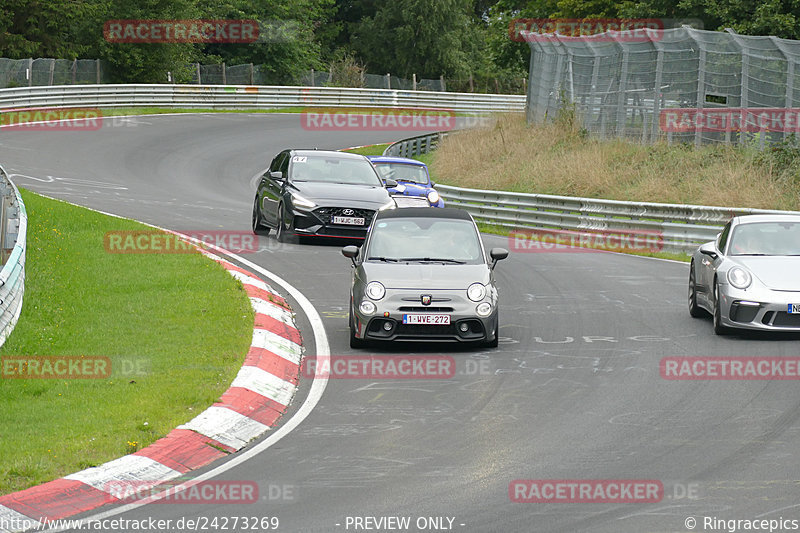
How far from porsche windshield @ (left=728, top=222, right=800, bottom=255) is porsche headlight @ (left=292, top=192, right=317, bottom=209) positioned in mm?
8096

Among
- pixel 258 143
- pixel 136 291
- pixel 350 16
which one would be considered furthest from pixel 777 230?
pixel 350 16

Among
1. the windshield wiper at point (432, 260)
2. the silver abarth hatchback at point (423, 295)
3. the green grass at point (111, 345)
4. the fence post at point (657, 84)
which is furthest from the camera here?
the fence post at point (657, 84)

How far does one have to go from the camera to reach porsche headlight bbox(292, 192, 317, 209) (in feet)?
66.2

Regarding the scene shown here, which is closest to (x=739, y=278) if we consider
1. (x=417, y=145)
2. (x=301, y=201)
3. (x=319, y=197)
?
(x=319, y=197)

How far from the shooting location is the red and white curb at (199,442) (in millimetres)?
7141

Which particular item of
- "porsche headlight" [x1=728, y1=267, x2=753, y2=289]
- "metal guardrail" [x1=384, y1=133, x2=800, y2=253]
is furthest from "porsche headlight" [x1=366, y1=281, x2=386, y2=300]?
"metal guardrail" [x1=384, y1=133, x2=800, y2=253]

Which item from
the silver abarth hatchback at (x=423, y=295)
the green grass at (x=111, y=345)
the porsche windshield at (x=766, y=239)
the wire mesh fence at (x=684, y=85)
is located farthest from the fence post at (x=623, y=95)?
the silver abarth hatchback at (x=423, y=295)

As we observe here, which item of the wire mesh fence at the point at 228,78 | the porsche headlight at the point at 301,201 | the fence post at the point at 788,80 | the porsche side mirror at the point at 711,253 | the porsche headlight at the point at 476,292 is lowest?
the porsche headlight at the point at 301,201

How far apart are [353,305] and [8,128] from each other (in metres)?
31.1

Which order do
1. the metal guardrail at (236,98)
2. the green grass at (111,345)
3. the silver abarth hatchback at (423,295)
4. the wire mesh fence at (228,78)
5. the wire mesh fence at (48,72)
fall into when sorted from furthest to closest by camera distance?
the wire mesh fence at (228,78) → the wire mesh fence at (48,72) → the metal guardrail at (236,98) → the silver abarth hatchback at (423,295) → the green grass at (111,345)

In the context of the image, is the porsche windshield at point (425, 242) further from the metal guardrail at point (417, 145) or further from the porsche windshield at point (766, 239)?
the metal guardrail at point (417, 145)

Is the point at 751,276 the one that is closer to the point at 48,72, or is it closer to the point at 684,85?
the point at 684,85

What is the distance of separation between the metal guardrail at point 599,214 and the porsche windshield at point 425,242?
28.6 ft

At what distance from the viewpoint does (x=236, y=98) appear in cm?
5425
